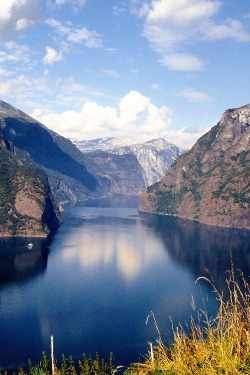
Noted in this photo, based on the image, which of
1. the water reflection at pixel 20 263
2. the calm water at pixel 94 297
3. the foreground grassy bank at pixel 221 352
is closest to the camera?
the foreground grassy bank at pixel 221 352

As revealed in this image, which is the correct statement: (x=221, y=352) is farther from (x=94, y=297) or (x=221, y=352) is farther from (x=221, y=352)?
(x=94, y=297)

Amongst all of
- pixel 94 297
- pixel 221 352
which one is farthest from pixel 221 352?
pixel 94 297

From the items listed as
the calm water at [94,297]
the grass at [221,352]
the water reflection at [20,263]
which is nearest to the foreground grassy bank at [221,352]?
the grass at [221,352]

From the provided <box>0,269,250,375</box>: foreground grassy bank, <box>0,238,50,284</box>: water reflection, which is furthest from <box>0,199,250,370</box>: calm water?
<box>0,269,250,375</box>: foreground grassy bank

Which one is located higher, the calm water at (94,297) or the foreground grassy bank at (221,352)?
the foreground grassy bank at (221,352)

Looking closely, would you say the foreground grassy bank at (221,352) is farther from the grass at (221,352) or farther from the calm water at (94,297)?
the calm water at (94,297)

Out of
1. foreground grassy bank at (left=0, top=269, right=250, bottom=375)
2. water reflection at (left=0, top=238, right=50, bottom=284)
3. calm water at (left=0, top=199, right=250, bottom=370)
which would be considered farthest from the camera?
water reflection at (left=0, top=238, right=50, bottom=284)

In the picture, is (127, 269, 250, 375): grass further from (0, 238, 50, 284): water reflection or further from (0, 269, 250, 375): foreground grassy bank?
(0, 238, 50, 284): water reflection

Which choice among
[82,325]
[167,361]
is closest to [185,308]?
[82,325]
